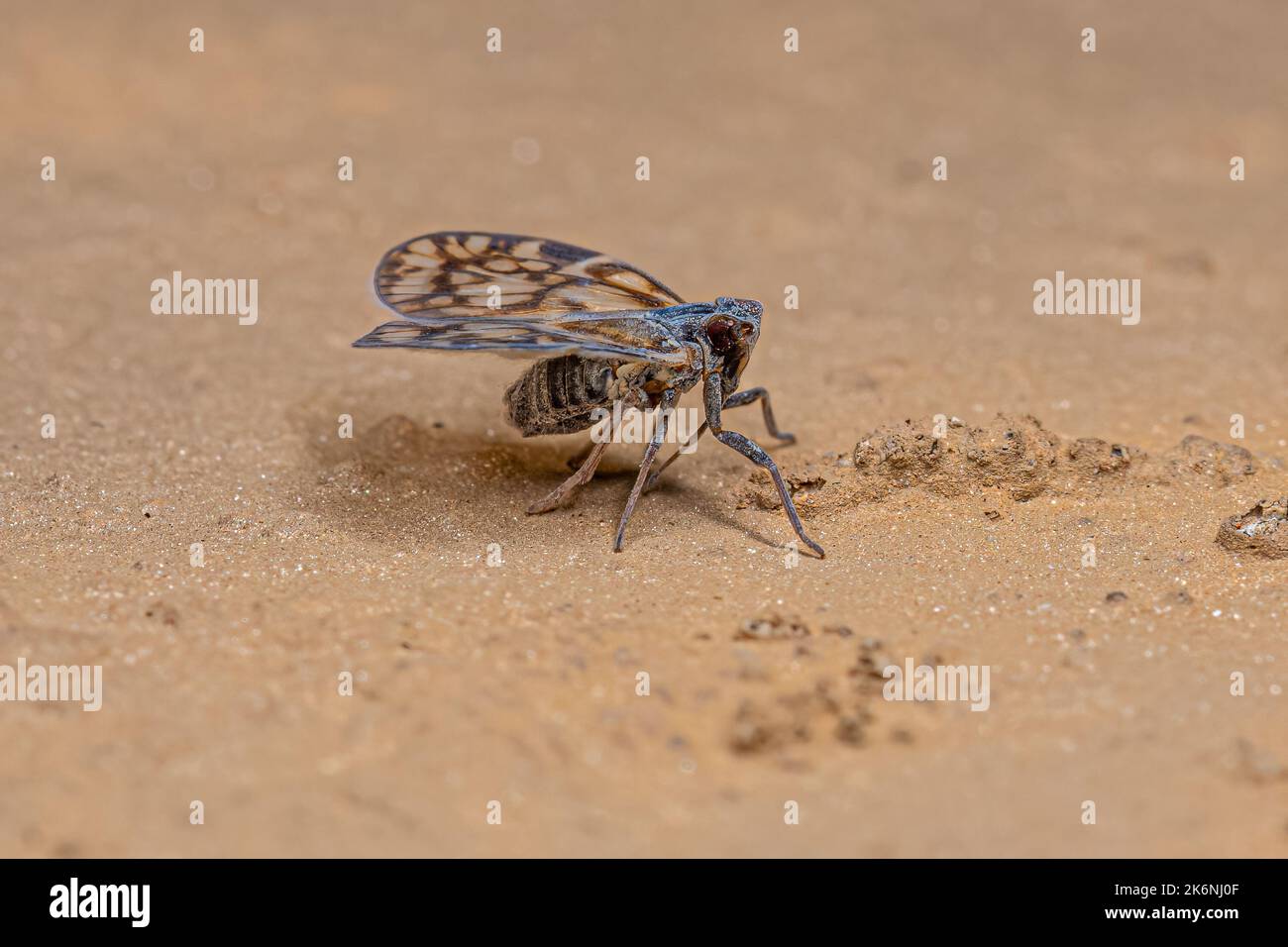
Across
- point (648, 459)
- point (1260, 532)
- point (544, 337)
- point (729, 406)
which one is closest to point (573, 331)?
point (544, 337)

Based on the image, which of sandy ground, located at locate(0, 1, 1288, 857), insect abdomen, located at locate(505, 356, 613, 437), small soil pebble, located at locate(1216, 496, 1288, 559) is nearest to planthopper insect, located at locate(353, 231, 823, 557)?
insect abdomen, located at locate(505, 356, 613, 437)

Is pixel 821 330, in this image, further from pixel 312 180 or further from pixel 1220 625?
pixel 312 180

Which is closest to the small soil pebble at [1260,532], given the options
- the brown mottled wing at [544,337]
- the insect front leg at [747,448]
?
the insect front leg at [747,448]

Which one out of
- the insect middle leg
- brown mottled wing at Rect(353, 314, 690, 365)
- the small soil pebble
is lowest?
the small soil pebble

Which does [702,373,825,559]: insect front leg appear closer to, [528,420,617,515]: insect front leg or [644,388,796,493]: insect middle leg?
[644,388,796,493]: insect middle leg

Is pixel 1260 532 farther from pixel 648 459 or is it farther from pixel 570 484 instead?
pixel 570 484

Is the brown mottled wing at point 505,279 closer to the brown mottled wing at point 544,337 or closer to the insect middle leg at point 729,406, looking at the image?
the brown mottled wing at point 544,337
